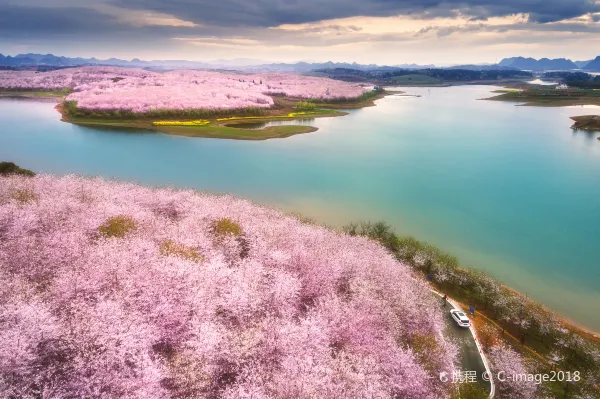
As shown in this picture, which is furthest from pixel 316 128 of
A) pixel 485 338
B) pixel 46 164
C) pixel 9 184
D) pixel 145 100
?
pixel 485 338

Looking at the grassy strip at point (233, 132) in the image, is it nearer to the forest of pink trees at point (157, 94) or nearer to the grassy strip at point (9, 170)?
the forest of pink trees at point (157, 94)

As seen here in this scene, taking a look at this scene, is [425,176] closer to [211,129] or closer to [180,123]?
[211,129]

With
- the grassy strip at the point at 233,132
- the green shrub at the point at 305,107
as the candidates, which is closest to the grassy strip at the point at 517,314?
the grassy strip at the point at 233,132

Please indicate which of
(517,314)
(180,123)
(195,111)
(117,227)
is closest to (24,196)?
(117,227)

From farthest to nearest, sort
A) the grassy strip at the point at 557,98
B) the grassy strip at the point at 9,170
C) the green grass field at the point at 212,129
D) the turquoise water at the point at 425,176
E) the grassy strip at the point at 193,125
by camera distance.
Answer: the grassy strip at the point at 557,98
the grassy strip at the point at 193,125
the green grass field at the point at 212,129
the grassy strip at the point at 9,170
the turquoise water at the point at 425,176

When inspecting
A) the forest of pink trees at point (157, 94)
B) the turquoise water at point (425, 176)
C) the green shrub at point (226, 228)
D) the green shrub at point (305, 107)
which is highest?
the forest of pink trees at point (157, 94)

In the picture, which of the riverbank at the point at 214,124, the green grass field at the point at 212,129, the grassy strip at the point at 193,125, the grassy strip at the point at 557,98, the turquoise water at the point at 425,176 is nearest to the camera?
the turquoise water at the point at 425,176

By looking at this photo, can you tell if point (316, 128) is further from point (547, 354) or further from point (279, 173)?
point (547, 354)
